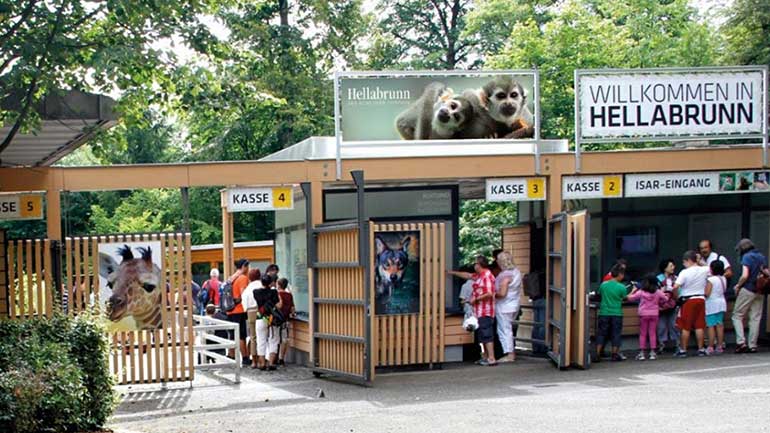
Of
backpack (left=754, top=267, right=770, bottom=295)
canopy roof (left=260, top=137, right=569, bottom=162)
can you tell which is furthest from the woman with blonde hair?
backpack (left=754, top=267, right=770, bottom=295)

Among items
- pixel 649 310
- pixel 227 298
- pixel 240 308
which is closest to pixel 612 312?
pixel 649 310

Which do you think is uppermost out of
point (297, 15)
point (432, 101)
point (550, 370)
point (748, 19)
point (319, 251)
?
point (297, 15)

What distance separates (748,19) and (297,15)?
56.1 feet

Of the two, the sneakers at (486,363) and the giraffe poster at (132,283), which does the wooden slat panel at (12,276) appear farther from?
the sneakers at (486,363)

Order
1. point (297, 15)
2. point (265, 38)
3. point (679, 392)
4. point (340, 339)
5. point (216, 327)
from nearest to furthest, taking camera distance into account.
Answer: point (679, 392) < point (340, 339) < point (216, 327) < point (265, 38) < point (297, 15)

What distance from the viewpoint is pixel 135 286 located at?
1412 cm

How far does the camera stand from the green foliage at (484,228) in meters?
35.3

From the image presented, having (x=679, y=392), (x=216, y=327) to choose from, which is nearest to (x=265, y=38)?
(x=216, y=327)

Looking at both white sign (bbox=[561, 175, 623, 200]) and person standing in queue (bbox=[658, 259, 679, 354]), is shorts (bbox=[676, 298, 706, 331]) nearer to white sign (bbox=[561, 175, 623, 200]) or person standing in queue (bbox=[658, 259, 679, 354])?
person standing in queue (bbox=[658, 259, 679, 354])

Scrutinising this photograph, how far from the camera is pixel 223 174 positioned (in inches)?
604

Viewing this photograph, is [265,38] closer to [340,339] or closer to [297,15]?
[297,15]

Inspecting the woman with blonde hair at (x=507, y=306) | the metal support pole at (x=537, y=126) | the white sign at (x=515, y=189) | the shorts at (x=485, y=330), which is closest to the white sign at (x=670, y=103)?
the metal support pole at (x=537, y=126)

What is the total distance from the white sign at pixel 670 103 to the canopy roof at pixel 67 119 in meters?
7.01

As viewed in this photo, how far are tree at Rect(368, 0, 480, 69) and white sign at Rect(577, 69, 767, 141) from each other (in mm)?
27693
